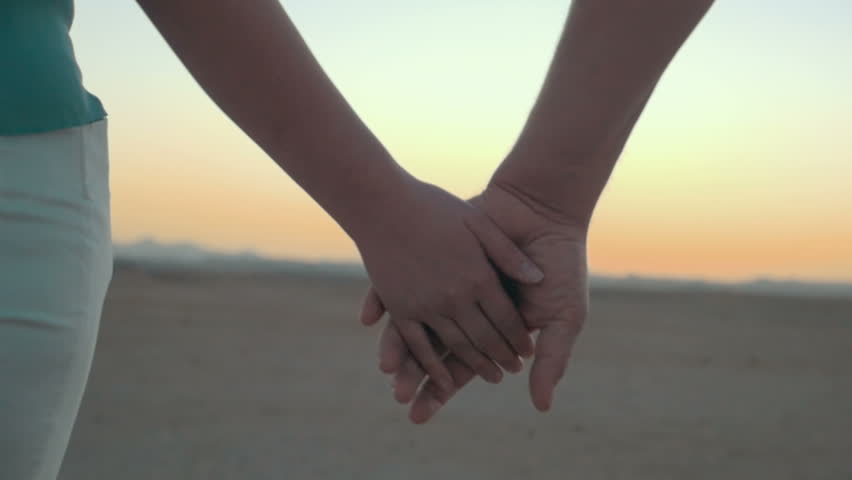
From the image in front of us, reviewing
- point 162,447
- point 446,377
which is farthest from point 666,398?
point 446,377

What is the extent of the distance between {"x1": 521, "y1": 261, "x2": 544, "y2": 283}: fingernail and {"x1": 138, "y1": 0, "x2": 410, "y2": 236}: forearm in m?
0.36

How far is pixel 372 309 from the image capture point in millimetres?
1983

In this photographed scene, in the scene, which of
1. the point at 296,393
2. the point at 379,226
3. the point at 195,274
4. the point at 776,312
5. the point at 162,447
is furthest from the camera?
the point at 195,274

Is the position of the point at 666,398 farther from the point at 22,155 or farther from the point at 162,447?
the point at 22,155

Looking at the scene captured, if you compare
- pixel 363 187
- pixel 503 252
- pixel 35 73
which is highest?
pixel 35 73

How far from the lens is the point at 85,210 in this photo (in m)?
1.06

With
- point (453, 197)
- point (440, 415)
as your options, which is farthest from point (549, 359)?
point (440, 415)

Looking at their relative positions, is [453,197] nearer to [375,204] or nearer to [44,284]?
[375,204]

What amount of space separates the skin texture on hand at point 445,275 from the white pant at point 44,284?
726 millimetres

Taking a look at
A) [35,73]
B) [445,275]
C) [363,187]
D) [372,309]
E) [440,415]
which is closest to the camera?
[35,73]

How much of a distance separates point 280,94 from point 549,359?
0.81 m

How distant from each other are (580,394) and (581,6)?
18.1ft

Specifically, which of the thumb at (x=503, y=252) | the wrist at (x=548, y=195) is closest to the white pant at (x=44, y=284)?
the thumb at (x=503, y=252)

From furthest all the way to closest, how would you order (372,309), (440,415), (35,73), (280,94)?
(440,415) < (372,309) < (280,94) < (35,73)
